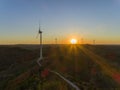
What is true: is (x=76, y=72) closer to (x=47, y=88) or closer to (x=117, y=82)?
(x=117, y=82)

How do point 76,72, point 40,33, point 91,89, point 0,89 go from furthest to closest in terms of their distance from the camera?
point 40,33 < point 0,89 < point 76,72 < point 91,89

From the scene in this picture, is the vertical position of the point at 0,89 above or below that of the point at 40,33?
below

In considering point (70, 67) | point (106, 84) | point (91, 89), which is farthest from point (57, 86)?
point (70, 67)

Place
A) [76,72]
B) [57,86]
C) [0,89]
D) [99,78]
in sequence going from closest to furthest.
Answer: [57,86]
[99,78]
[76,72]
[0,89]

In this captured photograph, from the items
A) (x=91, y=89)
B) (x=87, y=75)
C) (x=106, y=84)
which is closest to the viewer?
(x=91, y=89)

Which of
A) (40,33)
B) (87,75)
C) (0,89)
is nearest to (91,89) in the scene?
(87,75)

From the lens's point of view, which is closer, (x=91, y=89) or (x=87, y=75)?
(x=91, y=89)

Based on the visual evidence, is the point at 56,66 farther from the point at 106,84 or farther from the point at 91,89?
the point at 91,89

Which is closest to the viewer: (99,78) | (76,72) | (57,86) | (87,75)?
(57,86)

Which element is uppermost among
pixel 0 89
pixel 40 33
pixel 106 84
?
pixel 40 33
